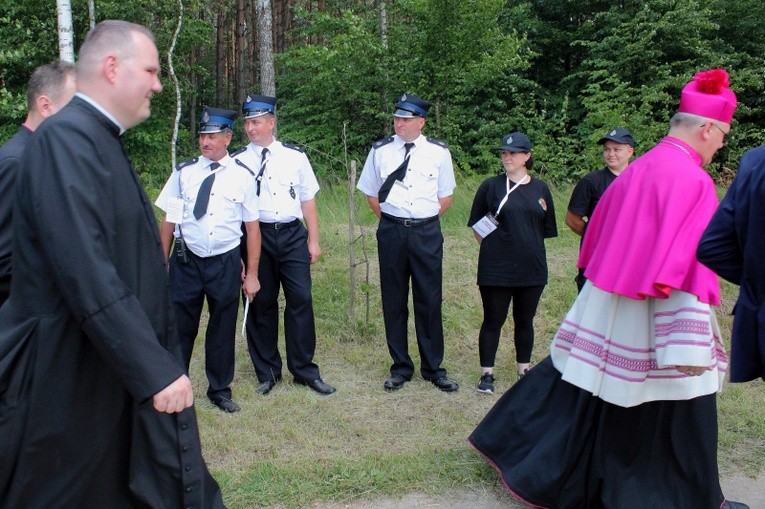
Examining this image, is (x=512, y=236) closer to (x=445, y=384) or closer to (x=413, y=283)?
(x=413, y=283)

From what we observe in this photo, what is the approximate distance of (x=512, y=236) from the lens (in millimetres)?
5434

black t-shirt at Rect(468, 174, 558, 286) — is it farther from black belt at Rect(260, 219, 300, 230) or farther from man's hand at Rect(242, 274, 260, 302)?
man's hand at Rect(242, 274, 260, 302)

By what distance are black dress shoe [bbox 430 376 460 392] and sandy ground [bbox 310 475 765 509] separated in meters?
1.54

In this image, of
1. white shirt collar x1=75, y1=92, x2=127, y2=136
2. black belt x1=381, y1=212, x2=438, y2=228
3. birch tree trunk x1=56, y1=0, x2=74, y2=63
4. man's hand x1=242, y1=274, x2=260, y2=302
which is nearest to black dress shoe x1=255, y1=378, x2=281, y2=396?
man's hand x1=242, y1=274, x2=260, y2=302

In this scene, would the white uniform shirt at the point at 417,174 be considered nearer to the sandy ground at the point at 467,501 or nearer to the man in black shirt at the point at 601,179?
the man in black shirt at the point at 601,179

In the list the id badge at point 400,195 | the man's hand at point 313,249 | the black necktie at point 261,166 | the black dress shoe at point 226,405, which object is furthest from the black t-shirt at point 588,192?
the black dress shoe at point 226,405

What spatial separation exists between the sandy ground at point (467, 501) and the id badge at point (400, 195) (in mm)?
2216

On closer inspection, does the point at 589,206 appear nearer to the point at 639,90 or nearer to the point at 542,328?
the point at 542,328

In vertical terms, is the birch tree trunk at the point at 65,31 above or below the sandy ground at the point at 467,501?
above

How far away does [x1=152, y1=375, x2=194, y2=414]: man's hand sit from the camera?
7.41ft

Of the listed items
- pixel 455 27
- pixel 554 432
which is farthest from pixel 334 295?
pixel 455 27

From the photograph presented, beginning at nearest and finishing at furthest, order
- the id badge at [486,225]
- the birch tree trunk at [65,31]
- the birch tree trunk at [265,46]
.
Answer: the id badge at [486,225], the birch tree trunk at [65,31], the birch tree trunk at [265,46]

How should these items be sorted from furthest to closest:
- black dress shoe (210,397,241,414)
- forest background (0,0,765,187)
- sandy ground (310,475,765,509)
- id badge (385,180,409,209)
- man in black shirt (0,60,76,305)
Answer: forest background (0,0,765,187) < id badge (385,180,409,209) < black dress shoe (210,397,241,414) < sandy ground (310,475,765,509) < man in black shirt (0,60,76,305)

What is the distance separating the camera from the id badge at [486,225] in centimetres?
547
